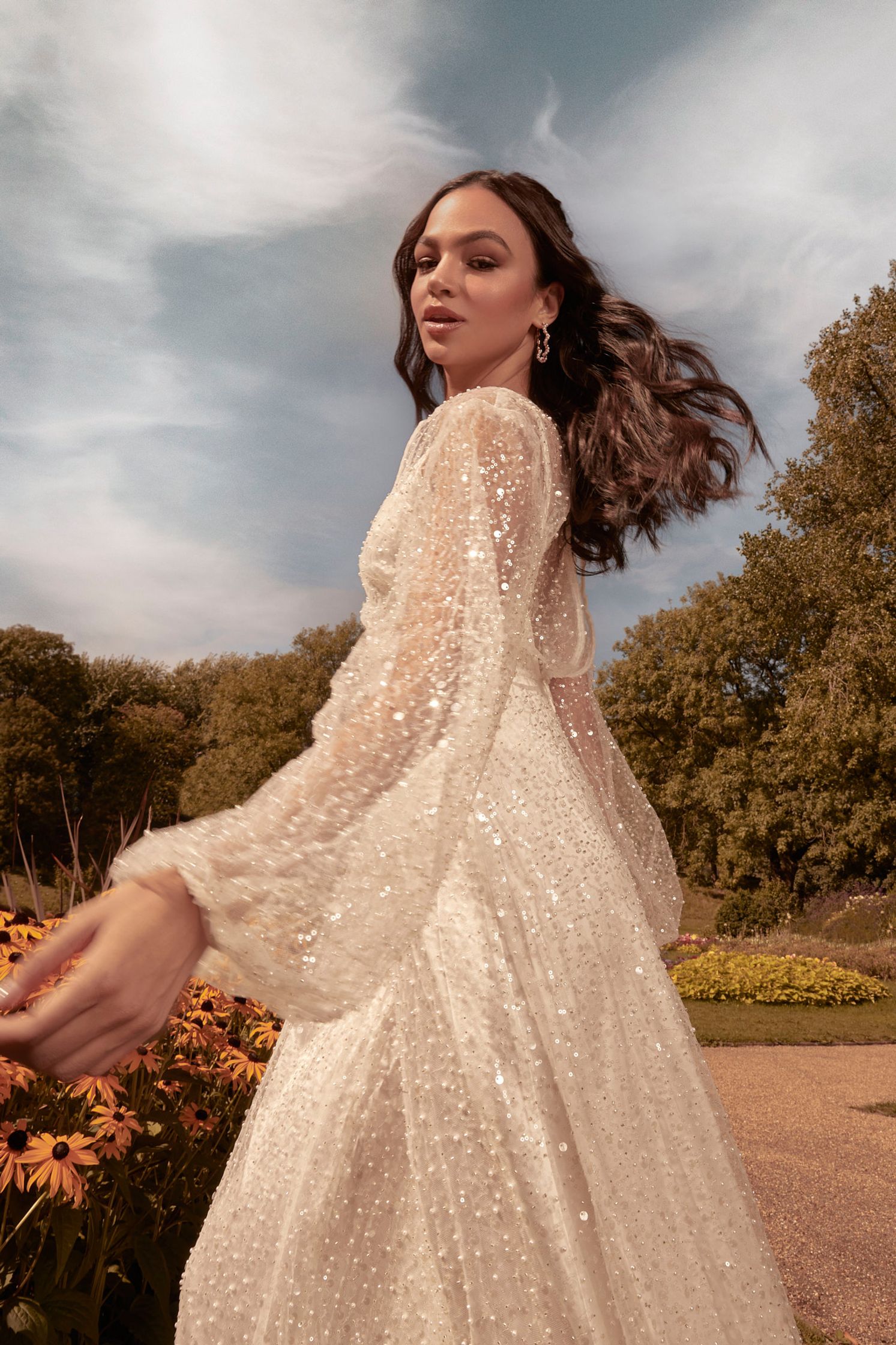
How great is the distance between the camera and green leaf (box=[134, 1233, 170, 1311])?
2.48 m

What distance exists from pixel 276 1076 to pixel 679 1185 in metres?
0.55

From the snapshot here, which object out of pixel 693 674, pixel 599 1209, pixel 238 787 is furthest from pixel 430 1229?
pixel 693 674

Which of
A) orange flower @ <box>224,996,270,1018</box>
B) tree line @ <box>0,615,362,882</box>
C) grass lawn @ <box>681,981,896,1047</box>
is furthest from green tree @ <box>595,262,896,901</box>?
orange flower @ <box>224,996,270,1018</box>

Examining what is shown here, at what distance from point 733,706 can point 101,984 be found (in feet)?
102

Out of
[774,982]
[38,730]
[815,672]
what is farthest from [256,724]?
[774,982]

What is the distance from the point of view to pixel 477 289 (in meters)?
1.85

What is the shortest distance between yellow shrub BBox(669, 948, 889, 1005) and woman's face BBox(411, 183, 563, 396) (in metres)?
10.9

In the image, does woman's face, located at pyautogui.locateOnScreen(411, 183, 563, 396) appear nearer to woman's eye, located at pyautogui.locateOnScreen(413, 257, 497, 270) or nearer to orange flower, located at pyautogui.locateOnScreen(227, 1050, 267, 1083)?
woman's eye, located at pyautogui.locateOnScreen(413, 257, 497, 270)

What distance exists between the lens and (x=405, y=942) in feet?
3.46

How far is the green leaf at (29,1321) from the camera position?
2.16m

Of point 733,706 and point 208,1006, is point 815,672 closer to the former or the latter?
point 733,706

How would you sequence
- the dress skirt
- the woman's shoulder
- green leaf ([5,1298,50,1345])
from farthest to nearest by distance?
green leaf ([5,1298,50,1345]) → the woman's shoulder → the dress skirt

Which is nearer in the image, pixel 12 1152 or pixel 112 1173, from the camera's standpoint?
pixel 12 1152

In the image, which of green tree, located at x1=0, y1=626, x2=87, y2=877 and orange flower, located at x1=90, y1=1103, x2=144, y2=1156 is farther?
green tree, located at x1=0, y1=626, x2=87, y2=877
